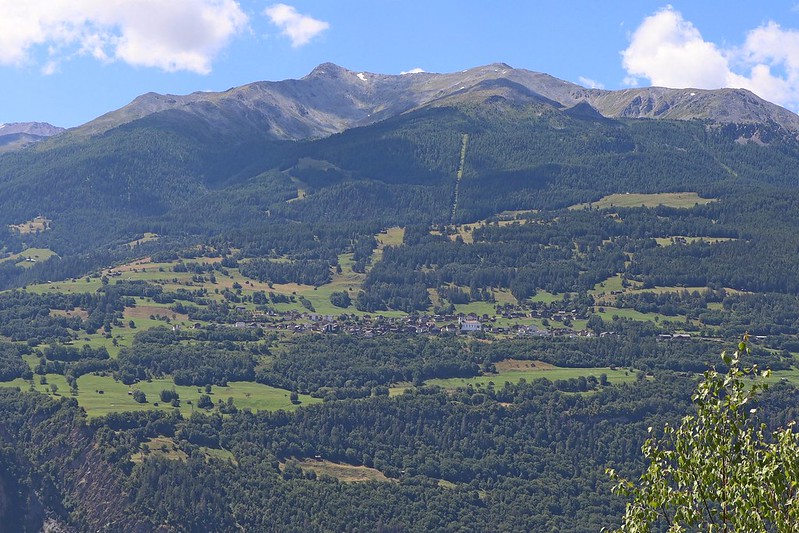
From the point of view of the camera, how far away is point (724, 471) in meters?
38.3

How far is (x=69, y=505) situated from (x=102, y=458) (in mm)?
7502

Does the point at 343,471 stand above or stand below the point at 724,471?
below

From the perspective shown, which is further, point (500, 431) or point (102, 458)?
point (500, 431)

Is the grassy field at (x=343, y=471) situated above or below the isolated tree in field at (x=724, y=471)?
below

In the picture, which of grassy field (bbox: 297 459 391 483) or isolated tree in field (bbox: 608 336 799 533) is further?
grassy field (bbox: 297 459 391 483)

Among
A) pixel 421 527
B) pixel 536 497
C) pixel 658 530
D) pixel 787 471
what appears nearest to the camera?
pixel 787 471

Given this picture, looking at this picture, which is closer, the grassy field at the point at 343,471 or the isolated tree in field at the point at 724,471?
the isolated tree in field at the point at 724,471

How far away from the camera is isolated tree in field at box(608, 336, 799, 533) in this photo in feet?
120

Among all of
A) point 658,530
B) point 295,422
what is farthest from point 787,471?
point 295,422

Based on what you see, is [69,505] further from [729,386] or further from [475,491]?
[729,386]

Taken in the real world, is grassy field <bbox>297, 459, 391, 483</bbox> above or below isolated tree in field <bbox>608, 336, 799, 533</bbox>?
below

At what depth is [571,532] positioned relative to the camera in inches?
6368

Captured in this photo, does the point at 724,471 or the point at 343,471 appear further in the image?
the point at 343,471

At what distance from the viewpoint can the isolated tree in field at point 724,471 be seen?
3672cm
